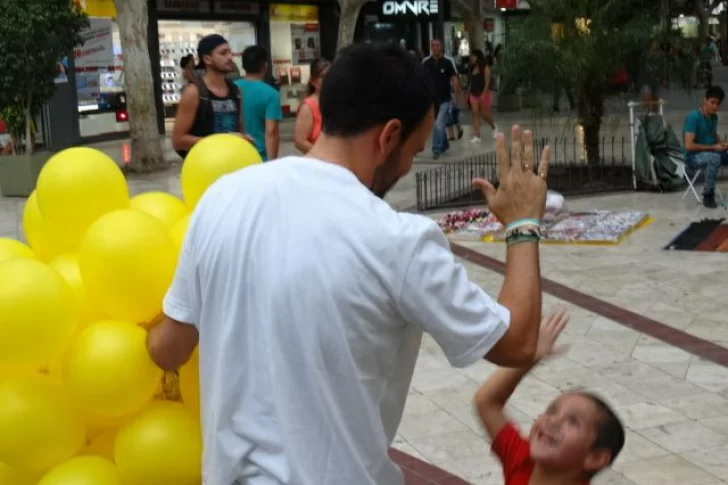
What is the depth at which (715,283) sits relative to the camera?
28.0ft

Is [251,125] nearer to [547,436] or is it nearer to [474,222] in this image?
[474,222]

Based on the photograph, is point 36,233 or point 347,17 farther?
point 347,17

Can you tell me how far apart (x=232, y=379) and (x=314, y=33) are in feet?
93.2

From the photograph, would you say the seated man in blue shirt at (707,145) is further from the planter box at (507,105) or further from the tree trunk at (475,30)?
the tree trunk at (475,30)

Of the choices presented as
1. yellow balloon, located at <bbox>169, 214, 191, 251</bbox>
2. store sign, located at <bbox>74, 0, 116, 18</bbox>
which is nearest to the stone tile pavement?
yellow balloon, located at <bbox>169, 214, 191, 251</bbox>

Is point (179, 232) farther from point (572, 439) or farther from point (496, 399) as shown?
point (572, 439)

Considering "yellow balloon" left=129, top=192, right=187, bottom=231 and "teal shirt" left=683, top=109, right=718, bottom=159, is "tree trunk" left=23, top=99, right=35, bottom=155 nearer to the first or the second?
"teal shirt" left=683, top=109, right=718, bottom=159

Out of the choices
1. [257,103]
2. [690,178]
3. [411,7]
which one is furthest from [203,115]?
[411,7]

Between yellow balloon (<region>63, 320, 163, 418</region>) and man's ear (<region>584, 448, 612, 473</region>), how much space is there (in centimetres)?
108

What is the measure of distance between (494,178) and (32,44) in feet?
20.0

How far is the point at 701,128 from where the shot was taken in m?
11.9

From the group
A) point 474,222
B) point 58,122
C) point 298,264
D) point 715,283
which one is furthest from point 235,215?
point 58,122

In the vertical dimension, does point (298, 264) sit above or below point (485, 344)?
above

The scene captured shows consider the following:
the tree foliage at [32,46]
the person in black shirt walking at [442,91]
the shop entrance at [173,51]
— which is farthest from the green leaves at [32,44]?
the shop entrance at [173,51]
